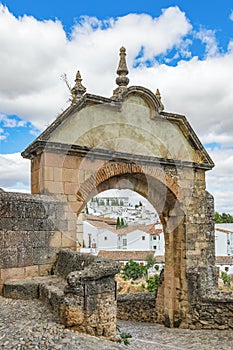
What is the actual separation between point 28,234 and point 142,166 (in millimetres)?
3531

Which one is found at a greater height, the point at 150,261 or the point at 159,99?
the point at 159,99

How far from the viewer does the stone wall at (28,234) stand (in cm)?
548

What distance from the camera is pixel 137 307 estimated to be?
34.4 ft

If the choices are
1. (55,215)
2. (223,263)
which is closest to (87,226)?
(223,263)

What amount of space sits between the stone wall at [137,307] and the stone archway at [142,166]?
0.37 metres

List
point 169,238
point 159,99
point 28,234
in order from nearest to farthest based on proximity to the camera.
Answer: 1. point 28,234
2. point 159,99
3. point 169,238

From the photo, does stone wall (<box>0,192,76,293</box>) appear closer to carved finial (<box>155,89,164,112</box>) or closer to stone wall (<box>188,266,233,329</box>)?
carved finial (<box>155,89,164,112</box>)

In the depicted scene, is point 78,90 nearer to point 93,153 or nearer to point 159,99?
point 93,153

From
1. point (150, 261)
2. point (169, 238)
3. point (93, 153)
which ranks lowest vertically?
point (150, 261)

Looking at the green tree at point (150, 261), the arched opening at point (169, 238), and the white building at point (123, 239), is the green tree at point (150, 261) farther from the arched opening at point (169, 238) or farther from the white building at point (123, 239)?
the arched opening at point (169, 238)

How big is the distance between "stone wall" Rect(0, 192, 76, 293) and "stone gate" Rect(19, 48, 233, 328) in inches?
27.4

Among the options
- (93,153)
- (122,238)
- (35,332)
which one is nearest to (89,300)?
(35,332)

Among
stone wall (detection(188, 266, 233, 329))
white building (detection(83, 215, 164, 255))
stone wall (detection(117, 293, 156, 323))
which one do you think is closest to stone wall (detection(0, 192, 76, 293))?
stone wall (detection(188, 266, 233, 329))

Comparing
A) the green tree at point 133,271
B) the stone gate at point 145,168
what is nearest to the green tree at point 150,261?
the green tree at point 133,271
